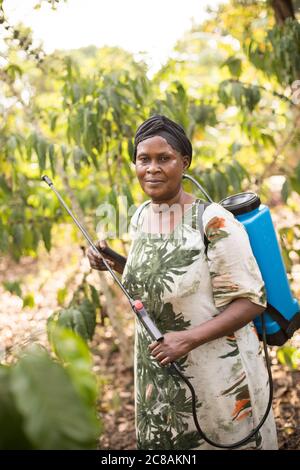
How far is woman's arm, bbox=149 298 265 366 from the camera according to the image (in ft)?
5.22

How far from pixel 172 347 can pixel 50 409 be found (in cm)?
106

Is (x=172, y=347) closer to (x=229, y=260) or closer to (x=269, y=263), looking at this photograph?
(x=229, y=260)

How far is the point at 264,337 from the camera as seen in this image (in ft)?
5.89

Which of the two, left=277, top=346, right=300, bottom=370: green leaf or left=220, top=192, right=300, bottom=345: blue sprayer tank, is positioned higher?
left=220, top=192, right=300, bottom=345: blue sprayer tank

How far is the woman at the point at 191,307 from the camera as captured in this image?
5.30ft

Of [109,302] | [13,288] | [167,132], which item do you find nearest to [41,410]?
[167,132]

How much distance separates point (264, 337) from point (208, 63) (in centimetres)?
1084

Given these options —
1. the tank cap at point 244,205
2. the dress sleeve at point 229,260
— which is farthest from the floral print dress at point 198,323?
the tank cap at point 244,205

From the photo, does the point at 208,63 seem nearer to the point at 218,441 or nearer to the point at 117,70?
the point at 117,70

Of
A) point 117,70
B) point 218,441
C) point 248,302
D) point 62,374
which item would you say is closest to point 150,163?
point 248,302

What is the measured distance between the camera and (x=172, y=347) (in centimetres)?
159

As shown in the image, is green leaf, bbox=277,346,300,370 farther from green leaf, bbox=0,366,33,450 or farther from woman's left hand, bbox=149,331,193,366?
green leaf, bbox=0,366,33,450

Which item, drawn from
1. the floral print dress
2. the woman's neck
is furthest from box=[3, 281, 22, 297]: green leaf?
the woman's neck

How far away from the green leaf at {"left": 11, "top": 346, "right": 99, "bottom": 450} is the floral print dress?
41.5 inches
